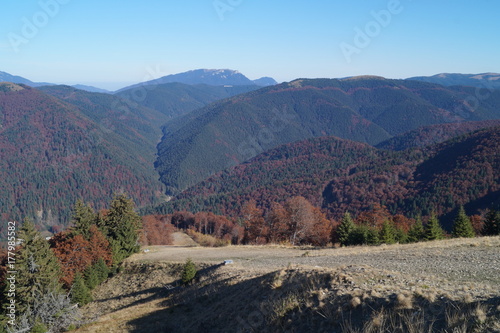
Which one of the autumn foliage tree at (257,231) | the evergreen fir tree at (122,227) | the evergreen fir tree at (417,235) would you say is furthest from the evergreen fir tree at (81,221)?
the evergreen fir tree at (417,235)

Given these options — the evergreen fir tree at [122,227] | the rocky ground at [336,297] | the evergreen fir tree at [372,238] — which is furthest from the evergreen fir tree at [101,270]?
the evergreen fir tree at [372,238]

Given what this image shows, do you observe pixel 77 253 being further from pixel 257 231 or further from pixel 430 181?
pixel 430 181

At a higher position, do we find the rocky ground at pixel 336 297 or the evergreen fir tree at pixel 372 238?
the rocky ground at pixel 336 297

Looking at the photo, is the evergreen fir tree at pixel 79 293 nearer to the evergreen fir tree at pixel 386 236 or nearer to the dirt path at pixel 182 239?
the evergreen fir tree at pixel 386 236

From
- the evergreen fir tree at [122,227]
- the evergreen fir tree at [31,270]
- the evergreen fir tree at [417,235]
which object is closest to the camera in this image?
the evergreen fir tree at [31,270]

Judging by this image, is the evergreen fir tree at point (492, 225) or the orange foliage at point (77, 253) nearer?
the orange foliage at point (77, 253)

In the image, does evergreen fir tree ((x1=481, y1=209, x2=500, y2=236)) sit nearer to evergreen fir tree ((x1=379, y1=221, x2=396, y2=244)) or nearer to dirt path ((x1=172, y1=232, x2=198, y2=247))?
evergreen fir tree ((x1=379, y1=221, x2=396, y2=244))

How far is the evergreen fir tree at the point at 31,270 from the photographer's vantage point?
23984 mm

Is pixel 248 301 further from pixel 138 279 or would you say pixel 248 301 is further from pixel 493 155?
pixel 493 155

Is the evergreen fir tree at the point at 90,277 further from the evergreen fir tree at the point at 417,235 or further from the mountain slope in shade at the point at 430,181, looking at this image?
the mountain slope in shade at the point at 430,181

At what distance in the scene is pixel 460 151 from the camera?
16450cm

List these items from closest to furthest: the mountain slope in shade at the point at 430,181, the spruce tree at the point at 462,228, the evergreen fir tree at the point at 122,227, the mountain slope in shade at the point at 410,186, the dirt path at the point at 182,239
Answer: the spruce tree at the point at 462,228, the evergreen fir tree at the point at 122,227, the dirt path at the point at 182,239, the mountain slope in shade at the point at 430,181, the mountain slope in shade at the point at 410,186

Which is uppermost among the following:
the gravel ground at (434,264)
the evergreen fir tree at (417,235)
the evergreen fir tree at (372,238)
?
the gravel ground at (434,264)

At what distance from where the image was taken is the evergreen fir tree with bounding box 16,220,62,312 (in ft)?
78.7
